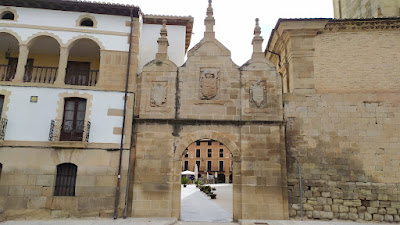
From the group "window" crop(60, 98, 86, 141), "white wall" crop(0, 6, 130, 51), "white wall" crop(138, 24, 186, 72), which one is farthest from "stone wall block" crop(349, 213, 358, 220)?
"white wall" crop(0, 6, 130, 51)

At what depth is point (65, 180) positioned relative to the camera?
10484 millimetres

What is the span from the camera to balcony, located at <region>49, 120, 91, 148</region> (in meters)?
10.3

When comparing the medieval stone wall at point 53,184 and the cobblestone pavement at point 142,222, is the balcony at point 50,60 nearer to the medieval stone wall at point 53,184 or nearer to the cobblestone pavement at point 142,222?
the medieval stone wall at point 53,184

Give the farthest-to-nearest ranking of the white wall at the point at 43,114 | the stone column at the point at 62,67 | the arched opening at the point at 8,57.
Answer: the arched opening at the point at 8,57, the stone column at the point at 62,67, the white wall at the point at 43,114

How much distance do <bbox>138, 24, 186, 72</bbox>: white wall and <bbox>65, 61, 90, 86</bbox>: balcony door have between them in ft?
8.12

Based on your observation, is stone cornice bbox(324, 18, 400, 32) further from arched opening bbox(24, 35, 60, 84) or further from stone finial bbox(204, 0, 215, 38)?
arched opening bbox(24, 35, 60, 84)

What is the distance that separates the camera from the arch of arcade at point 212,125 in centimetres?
1046

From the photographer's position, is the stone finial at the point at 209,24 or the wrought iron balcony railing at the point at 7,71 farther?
the wrought iron balcony railing at the point at 7,71

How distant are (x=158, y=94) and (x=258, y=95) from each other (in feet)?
12.9

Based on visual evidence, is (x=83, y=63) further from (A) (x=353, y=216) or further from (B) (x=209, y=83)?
(A) (x=353, y=216)

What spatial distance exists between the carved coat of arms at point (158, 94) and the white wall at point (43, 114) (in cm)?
121

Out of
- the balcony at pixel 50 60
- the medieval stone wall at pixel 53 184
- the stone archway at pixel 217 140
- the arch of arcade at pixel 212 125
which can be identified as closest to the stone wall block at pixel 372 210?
the arch of arcade at pixel 212 125

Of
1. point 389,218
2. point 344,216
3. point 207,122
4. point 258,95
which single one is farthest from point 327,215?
point 207,122

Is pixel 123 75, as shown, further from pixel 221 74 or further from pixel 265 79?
pixel 265 79
